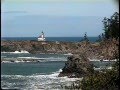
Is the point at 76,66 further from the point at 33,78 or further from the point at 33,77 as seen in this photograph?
the point at 33,77

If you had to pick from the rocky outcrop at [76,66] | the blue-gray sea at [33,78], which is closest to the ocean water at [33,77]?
the blue-gray sea at [33,78]

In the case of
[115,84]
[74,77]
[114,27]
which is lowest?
[74,77]

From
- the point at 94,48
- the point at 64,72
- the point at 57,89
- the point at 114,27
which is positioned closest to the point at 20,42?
the point at 94,48

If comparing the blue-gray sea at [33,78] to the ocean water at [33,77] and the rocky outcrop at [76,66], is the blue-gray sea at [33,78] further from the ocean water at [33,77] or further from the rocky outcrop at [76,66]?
the rocky outcrop at [76,66]

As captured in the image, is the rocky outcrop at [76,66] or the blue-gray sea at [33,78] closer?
the blue-gray sea at [33,78]

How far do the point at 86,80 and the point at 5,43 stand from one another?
83.6 metres

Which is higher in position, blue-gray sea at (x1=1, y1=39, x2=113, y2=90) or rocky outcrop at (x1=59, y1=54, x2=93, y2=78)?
rocky outcrop at (x1=59, y1=54, x2=93, y2=78)

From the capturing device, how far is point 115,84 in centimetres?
1259

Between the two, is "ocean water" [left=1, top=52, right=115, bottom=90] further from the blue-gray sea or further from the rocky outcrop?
the rocky outcrop

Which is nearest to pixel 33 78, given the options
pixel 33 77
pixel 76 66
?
pixel 33 77

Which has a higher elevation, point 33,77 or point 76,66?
point 76,66

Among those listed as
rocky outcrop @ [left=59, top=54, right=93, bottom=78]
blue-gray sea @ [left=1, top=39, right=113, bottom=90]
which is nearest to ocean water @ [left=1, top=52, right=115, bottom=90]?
blue-gray sea @ [left=1, top=39, right=113, bottom=90]

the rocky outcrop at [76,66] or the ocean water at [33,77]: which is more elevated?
the rocky outcrop at [76,66]

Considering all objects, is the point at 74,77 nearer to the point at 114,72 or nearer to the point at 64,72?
the point at 64,72
